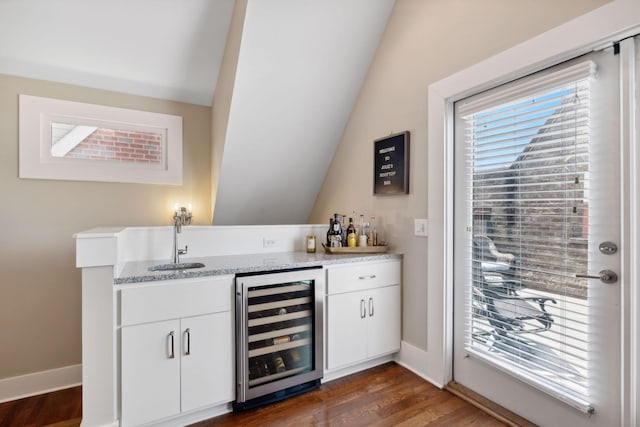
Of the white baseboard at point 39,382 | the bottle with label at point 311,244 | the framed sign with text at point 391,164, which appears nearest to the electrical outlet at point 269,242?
the bottle with label at point 311,244

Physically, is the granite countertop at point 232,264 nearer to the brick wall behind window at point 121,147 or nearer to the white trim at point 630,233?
the brick wall behind window at point 121,147

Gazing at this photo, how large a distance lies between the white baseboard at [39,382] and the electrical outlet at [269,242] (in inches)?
70.8

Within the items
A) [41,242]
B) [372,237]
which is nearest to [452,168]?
[372,237]

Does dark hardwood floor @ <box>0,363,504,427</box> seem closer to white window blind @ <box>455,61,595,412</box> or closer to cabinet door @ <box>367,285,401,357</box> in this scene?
cabinet door @ <box>367,285,401,357</box>

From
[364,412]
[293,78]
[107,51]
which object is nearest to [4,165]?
[107,51]

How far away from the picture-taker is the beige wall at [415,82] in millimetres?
1811

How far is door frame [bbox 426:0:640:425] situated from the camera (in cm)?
140

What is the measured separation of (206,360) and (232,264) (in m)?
0.58

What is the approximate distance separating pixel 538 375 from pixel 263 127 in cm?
263

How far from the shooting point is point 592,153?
153 centimetres

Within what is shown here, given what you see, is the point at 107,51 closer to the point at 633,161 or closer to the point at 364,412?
the point at 364,412

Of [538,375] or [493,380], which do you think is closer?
[538,375]

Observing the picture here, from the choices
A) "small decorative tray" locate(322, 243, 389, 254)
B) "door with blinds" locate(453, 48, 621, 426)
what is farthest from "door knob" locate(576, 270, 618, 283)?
"small decorative tray" locate(322, 243, 389, 254)

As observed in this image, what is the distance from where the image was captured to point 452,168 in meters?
2.21
